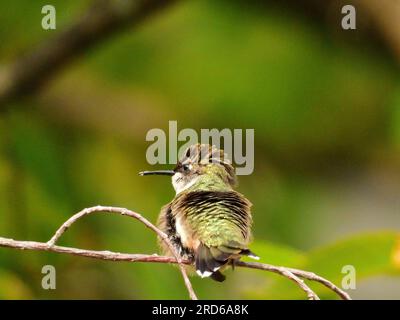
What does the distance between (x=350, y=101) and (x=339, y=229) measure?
581mm

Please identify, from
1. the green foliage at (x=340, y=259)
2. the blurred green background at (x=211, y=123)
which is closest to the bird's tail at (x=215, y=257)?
the green foliage at (x=340, y=259)

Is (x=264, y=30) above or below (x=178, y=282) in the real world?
above

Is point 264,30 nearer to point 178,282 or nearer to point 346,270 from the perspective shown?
point 178,282

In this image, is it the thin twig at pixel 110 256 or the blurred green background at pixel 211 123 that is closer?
the thin twig at pixel 110 256

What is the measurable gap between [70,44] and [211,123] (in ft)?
3.13

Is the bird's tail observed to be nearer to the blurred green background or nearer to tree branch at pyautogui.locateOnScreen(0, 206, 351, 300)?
tree branch at pyautogui.locateOnScreen(0, 206, 351, 300)

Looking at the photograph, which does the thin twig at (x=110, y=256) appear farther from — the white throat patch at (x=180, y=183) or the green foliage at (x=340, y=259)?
the green foliage at (x=340, y=259)

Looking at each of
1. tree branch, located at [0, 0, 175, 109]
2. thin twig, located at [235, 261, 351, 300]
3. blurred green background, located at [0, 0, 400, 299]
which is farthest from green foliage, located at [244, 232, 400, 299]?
tree branch, located at [0, 0, 175, 109]

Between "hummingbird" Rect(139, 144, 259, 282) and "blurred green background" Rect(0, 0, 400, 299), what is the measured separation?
1.40 metres

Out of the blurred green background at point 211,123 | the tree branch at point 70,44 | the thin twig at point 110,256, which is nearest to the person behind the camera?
the thin twig at point 110,256

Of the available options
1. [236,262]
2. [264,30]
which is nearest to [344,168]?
[264,30]

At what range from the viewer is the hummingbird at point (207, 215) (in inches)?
68.6

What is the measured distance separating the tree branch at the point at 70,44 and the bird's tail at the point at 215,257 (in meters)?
1.67

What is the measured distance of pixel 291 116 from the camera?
160 inches
